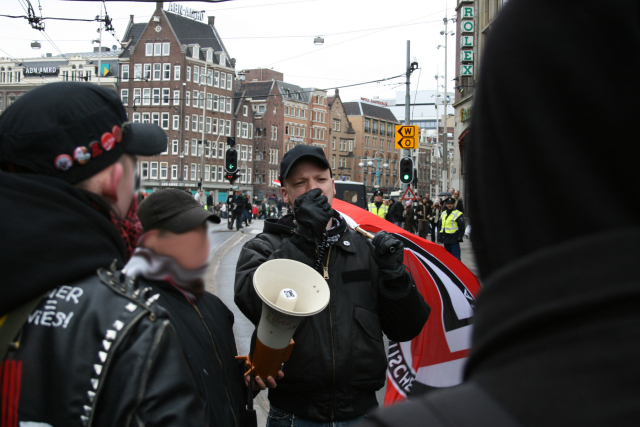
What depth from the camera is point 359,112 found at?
10875cm

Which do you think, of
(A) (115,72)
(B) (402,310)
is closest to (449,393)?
(B) (402,310)

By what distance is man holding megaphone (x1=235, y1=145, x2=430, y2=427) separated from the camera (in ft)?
8.55

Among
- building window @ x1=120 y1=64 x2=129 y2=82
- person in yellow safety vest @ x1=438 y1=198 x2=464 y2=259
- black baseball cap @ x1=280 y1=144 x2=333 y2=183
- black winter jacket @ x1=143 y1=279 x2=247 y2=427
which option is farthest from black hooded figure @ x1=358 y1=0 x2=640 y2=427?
building window @ x1=120 y1=64 x2=129 y2=82

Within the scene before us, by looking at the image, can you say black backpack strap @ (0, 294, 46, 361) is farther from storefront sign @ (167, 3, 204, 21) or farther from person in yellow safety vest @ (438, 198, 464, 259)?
storefront sign @ (167, 3, 204, 21)

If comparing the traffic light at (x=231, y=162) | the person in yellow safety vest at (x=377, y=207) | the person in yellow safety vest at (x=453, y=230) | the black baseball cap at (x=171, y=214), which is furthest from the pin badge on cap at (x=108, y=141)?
the traffic light at (x=231, y=162)

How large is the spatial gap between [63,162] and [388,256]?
171 centimetres

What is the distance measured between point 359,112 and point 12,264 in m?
110

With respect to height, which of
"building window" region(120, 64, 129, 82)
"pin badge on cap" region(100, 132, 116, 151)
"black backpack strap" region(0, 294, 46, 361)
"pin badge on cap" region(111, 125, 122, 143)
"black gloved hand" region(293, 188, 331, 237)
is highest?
"building window" region(120, 64, 129, 82)

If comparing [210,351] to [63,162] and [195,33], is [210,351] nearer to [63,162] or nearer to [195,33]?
[63,162]

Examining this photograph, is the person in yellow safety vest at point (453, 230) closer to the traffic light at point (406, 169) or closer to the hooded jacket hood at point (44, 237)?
the traffic light at point (406, 169)

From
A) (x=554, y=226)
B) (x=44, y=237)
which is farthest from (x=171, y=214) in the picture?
(x=554, y=226)

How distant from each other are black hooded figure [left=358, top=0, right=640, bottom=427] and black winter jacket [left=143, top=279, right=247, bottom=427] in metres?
1.24

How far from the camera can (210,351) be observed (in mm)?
1909

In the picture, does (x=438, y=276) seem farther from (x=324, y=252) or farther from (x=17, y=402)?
(x=17, y=402)
